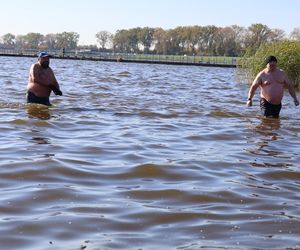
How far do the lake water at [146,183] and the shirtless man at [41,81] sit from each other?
1.38 meters

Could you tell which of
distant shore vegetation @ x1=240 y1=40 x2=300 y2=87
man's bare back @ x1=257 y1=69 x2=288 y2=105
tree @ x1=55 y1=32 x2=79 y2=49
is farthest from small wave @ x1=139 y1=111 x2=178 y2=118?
tree @ x1=55 y1=32 x2=79 y2=49

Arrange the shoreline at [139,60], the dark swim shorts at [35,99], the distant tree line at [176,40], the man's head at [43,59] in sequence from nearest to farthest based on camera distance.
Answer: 1. the man's head at [43,59]
2. the dark swim shorts at [35,99]
3. the shoreline at [139,60]
4. the distant tree line at [176,40]

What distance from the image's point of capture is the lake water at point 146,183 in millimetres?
4656

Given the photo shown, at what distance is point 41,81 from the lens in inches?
539

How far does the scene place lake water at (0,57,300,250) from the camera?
Answer: 4.66 meters

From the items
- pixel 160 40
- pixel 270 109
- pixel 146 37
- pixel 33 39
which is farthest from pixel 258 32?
pixel 270 109

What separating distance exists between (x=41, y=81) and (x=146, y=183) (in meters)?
7.84

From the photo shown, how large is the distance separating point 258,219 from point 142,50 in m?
144

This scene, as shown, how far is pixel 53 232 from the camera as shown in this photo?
464 centimetres

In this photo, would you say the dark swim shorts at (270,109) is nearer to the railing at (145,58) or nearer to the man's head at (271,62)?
the man's head at (271,62)

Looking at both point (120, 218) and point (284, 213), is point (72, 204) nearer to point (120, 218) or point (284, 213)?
point (120, 218)

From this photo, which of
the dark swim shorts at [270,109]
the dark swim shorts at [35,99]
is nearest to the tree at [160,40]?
the dark swim shorts at [35,99]

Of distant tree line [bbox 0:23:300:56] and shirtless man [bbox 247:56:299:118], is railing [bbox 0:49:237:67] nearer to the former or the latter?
distant tree line [bbox 0:23:300:56]

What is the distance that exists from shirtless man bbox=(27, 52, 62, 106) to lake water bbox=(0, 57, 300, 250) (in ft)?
4.54
